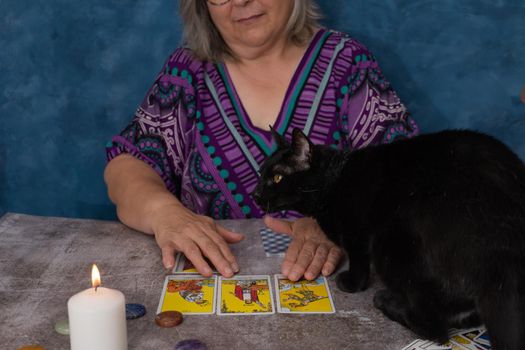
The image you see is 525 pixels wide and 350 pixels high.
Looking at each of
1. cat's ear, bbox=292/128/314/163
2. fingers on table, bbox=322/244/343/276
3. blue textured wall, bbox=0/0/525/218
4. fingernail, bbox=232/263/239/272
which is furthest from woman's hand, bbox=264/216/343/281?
blue textured wall, bbox=0/0/525/218

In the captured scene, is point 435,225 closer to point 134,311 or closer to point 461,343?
point 461,343

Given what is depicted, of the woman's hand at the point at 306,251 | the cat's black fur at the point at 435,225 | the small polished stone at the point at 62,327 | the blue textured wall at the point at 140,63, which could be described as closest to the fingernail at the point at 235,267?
the woman's hand at the point at 306,251

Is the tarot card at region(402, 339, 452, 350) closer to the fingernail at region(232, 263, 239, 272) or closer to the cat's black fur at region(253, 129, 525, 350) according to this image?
the cat's black fur at region(253, 129, 525, 350)

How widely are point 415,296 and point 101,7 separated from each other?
168 centimetres

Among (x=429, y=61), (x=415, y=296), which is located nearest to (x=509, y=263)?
(x=415, y=296)

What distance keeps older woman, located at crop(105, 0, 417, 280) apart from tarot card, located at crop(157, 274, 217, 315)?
0.52m

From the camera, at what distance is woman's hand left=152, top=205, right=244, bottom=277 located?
1391 mm

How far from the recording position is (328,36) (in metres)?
2.03

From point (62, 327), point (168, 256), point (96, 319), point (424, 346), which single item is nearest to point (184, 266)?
point (168, 256)

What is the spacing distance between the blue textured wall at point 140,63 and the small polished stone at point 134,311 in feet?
4.27

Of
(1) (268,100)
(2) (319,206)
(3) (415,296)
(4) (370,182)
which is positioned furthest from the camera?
(1) (268,100)

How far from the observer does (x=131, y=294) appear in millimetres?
1294

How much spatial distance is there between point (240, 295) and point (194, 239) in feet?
0.74

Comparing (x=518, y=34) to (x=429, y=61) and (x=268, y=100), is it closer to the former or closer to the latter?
(x=429, y=61)
